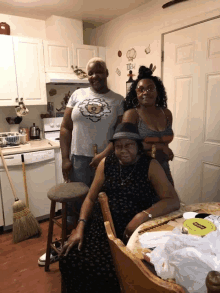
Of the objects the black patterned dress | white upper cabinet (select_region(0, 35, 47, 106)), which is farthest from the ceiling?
the black patterned dress

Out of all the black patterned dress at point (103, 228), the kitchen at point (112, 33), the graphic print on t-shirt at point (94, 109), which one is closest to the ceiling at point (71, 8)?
the kitchen at point (112, 33)

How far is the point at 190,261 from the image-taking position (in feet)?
2.04

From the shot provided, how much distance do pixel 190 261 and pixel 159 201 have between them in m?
0.62

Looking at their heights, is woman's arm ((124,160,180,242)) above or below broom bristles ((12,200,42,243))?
above

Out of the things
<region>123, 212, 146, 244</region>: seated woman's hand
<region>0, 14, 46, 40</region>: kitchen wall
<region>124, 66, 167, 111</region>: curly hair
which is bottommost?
<region>123, 212, 146, 244</region>: seated woman's hand

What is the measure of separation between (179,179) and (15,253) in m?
1.75

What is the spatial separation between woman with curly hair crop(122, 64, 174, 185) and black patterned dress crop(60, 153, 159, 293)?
0.66 feet

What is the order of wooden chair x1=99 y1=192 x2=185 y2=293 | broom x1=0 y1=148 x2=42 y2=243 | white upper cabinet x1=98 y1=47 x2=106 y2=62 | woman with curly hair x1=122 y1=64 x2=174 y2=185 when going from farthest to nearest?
1. white upper cabinet x1=98 y1=47 x2=106 y2=62
2. broom x1=0 y1=148 x2=42 y2=243
3. woman with curly hair x1=122 y1=64 x2=174 y2=185
4. wooden chair x1=99 y1=192 x2=185 y2=293

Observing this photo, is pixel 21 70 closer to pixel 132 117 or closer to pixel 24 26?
pixel 24 26

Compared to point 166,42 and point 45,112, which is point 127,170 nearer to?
point 166,42

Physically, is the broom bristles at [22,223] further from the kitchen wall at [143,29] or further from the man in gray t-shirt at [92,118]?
the kitchen wall at [143,29]

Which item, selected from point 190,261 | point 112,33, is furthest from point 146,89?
point 112,33

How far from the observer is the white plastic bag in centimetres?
61

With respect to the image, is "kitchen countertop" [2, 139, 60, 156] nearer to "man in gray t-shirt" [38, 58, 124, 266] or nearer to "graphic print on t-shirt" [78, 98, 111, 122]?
"man in gray t-shirt" [38, 58, 124, 266]
